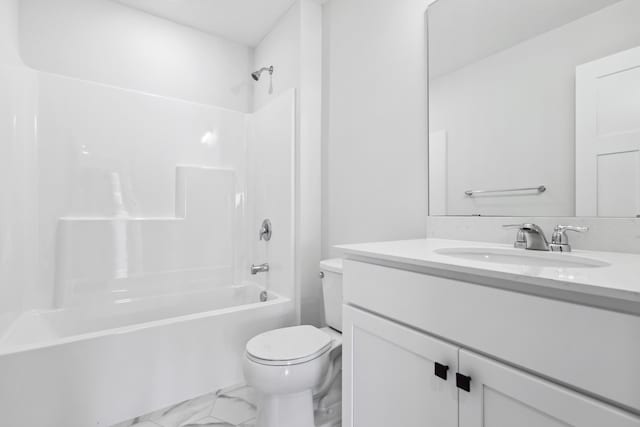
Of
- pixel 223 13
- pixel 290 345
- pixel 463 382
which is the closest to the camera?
pixel 463 382

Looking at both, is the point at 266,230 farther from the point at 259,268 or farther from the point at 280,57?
the point at 280,57

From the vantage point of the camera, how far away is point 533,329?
60 centimetres

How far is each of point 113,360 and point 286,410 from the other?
84cm

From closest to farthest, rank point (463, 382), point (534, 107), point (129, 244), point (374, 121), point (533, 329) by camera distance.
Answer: point (533, 329) < point (463, 382) < point (534, 107) < point (374, 121) < point (129, 244)

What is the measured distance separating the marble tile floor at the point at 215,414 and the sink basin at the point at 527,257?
99 cm

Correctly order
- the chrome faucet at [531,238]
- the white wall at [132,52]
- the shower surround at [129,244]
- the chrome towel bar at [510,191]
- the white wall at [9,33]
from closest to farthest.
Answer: the chrome faucet at [531,238] → the chrome towel bar at [510,191] → the shower surround at [129,244] → the white wall at [9,33] → the white wall at [132,52]

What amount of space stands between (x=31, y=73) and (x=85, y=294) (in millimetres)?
1327

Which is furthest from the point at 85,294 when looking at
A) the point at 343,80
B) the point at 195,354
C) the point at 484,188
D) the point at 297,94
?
the point at 484,188

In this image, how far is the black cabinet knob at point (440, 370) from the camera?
74 centimetres

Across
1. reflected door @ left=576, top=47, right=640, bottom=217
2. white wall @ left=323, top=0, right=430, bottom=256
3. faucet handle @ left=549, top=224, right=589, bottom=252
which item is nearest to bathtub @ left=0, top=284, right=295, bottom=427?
white wall @ left=323, top=0, right=430, bottom=256

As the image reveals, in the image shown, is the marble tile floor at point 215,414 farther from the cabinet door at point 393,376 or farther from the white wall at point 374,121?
the white wall at point 374,121

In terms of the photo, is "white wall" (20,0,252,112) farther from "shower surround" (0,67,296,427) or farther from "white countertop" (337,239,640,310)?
"white countertop" (337,239,640,310)

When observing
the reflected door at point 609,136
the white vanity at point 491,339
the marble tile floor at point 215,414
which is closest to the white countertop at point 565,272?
the white vanity at point 491,339

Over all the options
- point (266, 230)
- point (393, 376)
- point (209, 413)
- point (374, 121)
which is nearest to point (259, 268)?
point (266, 230)
